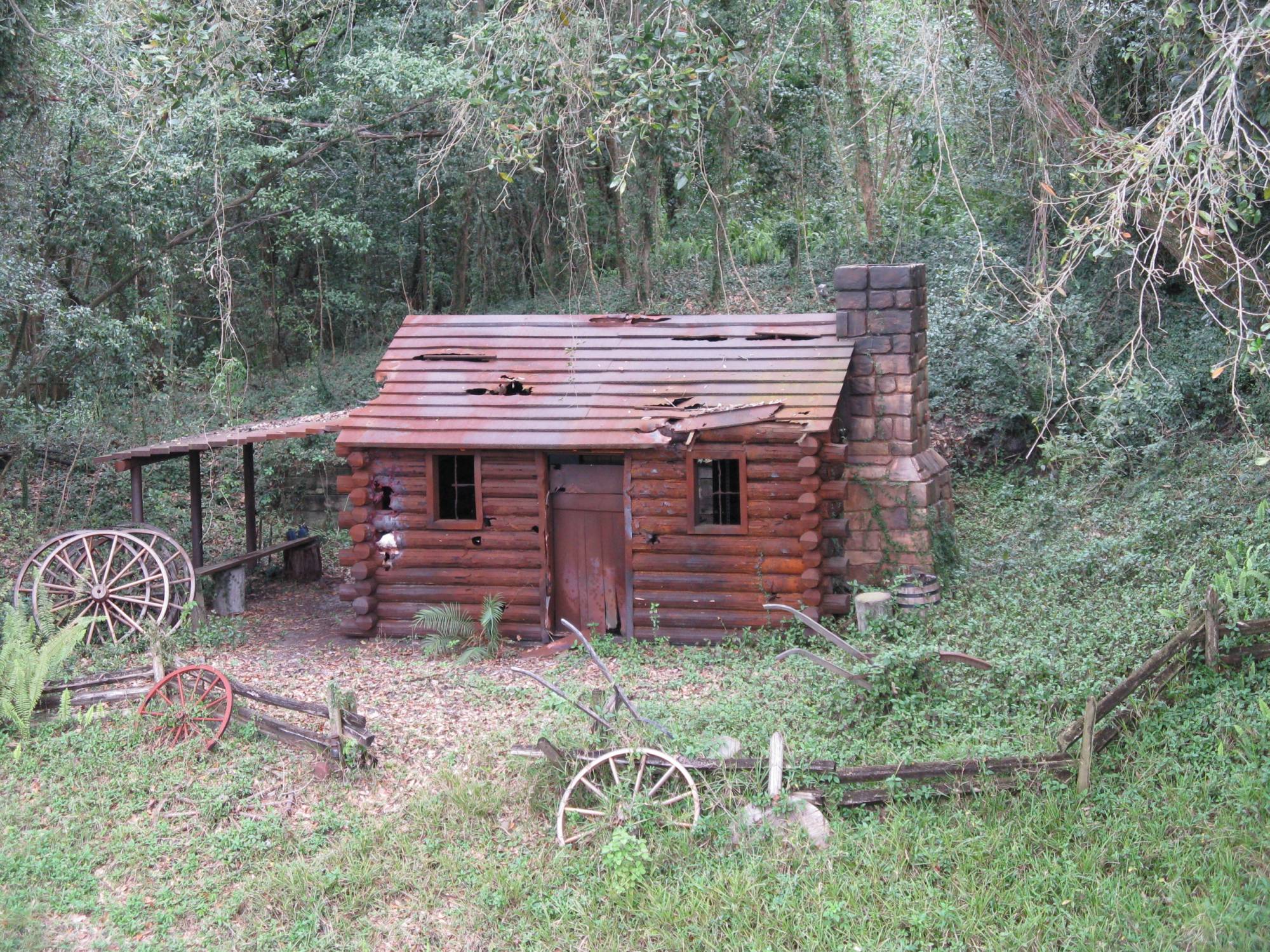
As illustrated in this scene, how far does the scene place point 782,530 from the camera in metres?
11.9

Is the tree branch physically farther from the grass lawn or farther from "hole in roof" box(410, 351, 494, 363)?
the grass lawn

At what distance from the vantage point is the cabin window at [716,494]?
12.2 meters

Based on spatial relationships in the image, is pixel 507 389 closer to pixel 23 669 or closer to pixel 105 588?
pixel 105 588

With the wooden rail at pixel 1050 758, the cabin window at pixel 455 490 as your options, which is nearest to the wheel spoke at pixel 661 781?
the wooden rail at pixel 1050 758

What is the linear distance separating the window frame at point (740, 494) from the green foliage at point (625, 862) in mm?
4945

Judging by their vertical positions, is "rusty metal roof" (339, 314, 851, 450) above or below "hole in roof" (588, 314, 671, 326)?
below

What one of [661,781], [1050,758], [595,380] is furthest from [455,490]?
[1050,758]

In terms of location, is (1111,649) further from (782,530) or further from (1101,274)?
(1101,274)

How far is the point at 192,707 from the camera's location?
365 inches

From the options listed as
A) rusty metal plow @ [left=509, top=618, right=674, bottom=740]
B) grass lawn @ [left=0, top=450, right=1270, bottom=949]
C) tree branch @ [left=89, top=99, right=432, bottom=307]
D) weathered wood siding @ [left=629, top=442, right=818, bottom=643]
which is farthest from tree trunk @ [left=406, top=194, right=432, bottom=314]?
rusty metal plow @ [left=509, top=618, right=674, bottom=740]

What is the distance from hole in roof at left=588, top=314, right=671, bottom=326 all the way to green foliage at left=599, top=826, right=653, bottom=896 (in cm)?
759

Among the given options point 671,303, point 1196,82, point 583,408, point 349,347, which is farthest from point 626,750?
point 349,347

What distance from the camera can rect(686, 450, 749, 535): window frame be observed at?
12.0m

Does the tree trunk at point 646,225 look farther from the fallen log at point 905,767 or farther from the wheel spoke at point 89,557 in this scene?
the fallen log at point 905,767
